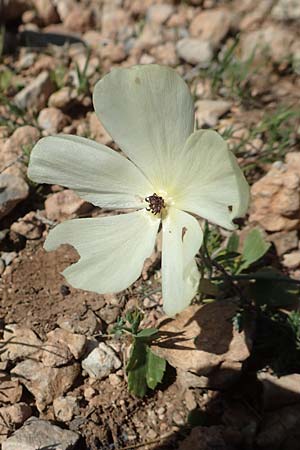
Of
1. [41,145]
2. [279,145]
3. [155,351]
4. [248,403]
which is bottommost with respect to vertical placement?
[248,403]

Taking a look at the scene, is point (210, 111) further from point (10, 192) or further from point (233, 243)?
point (10, 192)

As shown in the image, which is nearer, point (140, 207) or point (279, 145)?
point (140, 207)

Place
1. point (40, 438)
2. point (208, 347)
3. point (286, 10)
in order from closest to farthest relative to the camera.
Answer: point (40, 438)
point (208, 347)
point (286, 10)

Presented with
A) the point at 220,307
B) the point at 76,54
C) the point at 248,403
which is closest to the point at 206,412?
the point at 248,403

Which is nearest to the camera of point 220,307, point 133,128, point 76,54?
point 133,128

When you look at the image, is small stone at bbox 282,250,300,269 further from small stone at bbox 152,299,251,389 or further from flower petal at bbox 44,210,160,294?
flower petal at bbox 44,210,160,294

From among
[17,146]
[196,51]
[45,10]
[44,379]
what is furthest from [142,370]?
[45,10]

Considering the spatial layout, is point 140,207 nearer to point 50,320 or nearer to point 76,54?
point 50,320
